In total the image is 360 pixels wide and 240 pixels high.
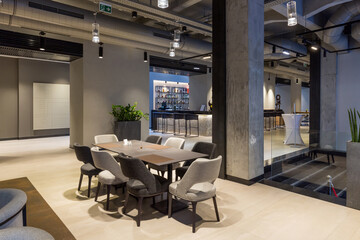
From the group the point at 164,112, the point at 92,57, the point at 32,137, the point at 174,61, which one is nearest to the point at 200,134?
the point at 164,112

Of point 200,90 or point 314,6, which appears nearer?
point 314,6

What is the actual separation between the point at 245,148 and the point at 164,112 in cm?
901

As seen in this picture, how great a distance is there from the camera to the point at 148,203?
3418 mm

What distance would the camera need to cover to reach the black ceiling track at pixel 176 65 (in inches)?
367

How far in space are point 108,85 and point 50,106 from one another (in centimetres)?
461

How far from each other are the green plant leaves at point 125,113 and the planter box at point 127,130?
205 mm

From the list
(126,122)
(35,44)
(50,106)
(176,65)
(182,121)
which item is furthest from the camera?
(182,121)

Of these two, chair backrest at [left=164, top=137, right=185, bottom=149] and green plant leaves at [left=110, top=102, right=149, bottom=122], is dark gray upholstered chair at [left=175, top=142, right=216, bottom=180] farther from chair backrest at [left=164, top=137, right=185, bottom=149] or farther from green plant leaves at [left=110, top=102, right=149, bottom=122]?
green plant leaves at [left=110, top=102, right=149, bottom=122]

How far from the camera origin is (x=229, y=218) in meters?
2.95

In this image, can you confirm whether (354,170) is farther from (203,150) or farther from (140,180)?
(140,180)

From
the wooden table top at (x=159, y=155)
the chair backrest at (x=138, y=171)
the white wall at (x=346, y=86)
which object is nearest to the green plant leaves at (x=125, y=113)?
the wooden table top at (x=159, y=155)

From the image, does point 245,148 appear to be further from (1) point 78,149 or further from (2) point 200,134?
(2) point 200,134

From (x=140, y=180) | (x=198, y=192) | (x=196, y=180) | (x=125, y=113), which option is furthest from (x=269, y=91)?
(x=140, y=180)

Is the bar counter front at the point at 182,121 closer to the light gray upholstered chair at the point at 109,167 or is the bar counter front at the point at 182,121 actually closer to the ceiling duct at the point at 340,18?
the ceiling duct at the point at 340,18
